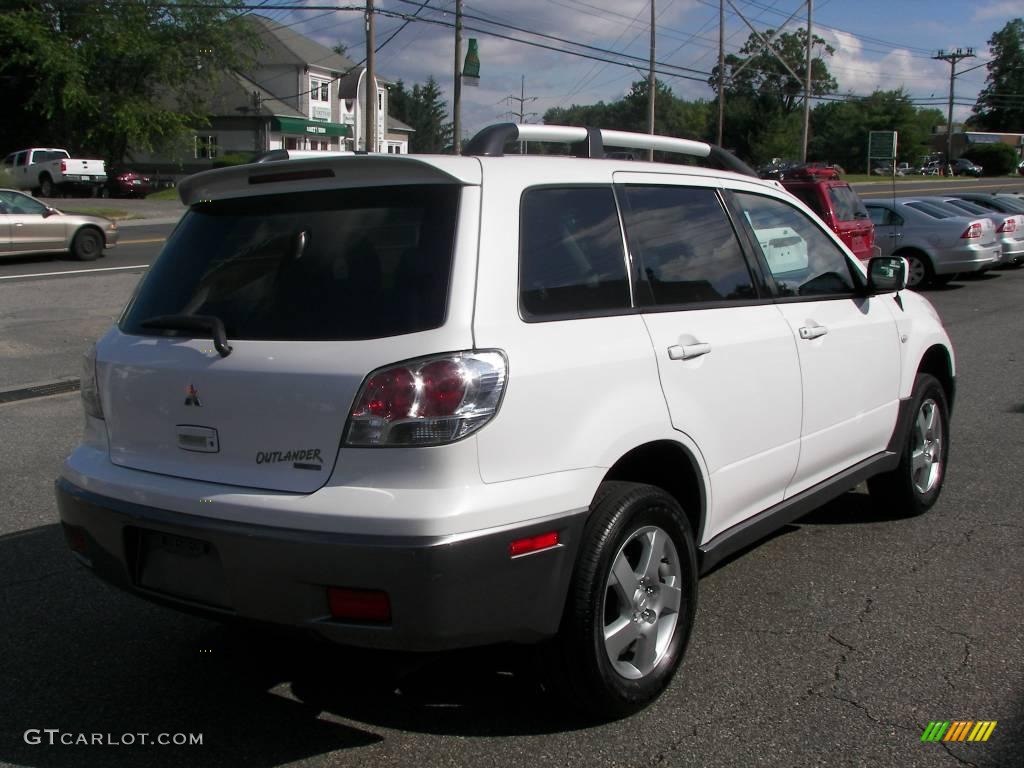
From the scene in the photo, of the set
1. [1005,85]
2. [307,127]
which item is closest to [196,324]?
[307,127]

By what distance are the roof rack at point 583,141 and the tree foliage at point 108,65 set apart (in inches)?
1833

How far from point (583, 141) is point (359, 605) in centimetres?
207

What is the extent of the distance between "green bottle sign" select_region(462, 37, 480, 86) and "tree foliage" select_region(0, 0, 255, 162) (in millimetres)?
25420

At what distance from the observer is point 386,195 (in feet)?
10.5

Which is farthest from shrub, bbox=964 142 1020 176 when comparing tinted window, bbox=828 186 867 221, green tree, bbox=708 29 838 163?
tinted window, bbox=828 186 867 221

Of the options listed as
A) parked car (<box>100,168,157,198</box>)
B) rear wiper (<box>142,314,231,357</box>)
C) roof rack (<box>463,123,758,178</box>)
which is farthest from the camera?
parked car (<box>100,168,157,198</box>)

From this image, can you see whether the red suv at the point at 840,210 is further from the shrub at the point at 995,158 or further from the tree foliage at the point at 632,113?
the shrub at the point at 995,158

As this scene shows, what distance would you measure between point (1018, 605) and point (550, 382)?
2578mm

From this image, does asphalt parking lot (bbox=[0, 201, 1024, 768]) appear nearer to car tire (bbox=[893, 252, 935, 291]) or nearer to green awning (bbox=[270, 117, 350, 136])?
car tire (bbox=[893, 252, 935, 291])

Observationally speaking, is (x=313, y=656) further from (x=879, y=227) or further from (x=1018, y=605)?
(x=879, y=227)

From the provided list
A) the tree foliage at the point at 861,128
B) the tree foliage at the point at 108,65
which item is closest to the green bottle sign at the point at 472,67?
the tree foliage at the point at 108,65

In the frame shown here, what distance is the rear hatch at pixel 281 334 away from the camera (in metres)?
2.99

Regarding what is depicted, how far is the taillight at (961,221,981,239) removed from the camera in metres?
18.0

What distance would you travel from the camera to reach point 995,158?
83.6 m
